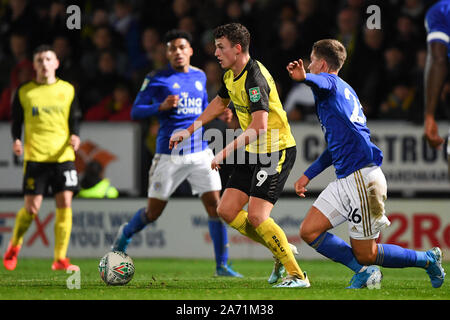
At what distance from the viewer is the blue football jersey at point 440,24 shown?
17.1 ft

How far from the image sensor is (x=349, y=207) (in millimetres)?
6465

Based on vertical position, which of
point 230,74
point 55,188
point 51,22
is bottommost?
point 55,188

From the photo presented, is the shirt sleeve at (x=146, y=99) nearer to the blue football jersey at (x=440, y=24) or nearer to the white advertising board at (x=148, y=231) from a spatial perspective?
the white advertising board at (x=148, y=231)

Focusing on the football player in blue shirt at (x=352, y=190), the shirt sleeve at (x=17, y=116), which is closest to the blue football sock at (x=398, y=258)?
the football player in blue shirt at (x=352, y=190)

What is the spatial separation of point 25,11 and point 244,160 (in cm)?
851

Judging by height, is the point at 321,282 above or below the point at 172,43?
below

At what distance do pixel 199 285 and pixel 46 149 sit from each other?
2877 millimetres

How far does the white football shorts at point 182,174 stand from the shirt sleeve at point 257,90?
2133mm

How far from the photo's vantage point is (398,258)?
6.52 metres

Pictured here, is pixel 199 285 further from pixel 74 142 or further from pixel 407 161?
pixel 407 161
